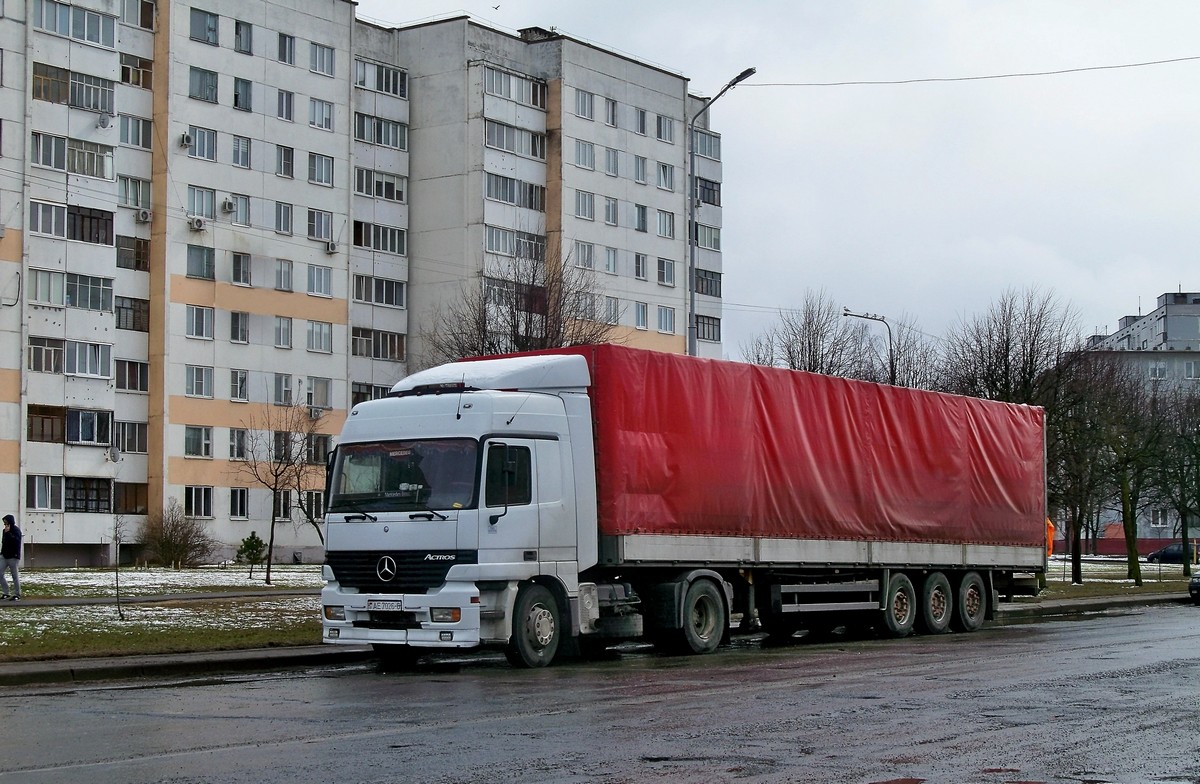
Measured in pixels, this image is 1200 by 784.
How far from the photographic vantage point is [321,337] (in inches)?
2800

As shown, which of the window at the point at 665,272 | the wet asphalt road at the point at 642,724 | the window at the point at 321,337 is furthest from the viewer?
the window at the point at 665,272

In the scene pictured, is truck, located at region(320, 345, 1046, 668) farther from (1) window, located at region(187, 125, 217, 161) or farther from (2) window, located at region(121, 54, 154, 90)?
(2) window, located at region(121, 54, 154, 90)

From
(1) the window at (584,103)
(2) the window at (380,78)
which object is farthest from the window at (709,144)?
(2) the window at (380,78)

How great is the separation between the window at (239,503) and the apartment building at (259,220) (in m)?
0.09

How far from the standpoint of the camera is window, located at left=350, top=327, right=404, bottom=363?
73562mm

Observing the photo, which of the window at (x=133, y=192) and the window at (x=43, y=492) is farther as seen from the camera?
the window at (x=133, y=192)

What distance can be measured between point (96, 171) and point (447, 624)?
48870 millimetres

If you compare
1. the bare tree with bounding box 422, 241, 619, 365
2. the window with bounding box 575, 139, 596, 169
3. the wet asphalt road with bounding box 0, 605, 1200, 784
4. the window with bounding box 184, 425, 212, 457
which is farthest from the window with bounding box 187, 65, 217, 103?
the wet asphalt road with bounding box 0, 605, 1200, 784

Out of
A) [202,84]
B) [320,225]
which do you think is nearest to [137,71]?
[202,84]

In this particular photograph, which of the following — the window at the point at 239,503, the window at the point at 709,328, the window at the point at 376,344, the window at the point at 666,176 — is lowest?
the window at the point at 239,503

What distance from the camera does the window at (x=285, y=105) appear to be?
226ft

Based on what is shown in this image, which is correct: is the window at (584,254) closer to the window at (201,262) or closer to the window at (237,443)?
the window at (201,262)

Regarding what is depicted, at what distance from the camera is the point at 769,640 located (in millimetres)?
23828

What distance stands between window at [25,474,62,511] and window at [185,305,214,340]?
889 centimetres
